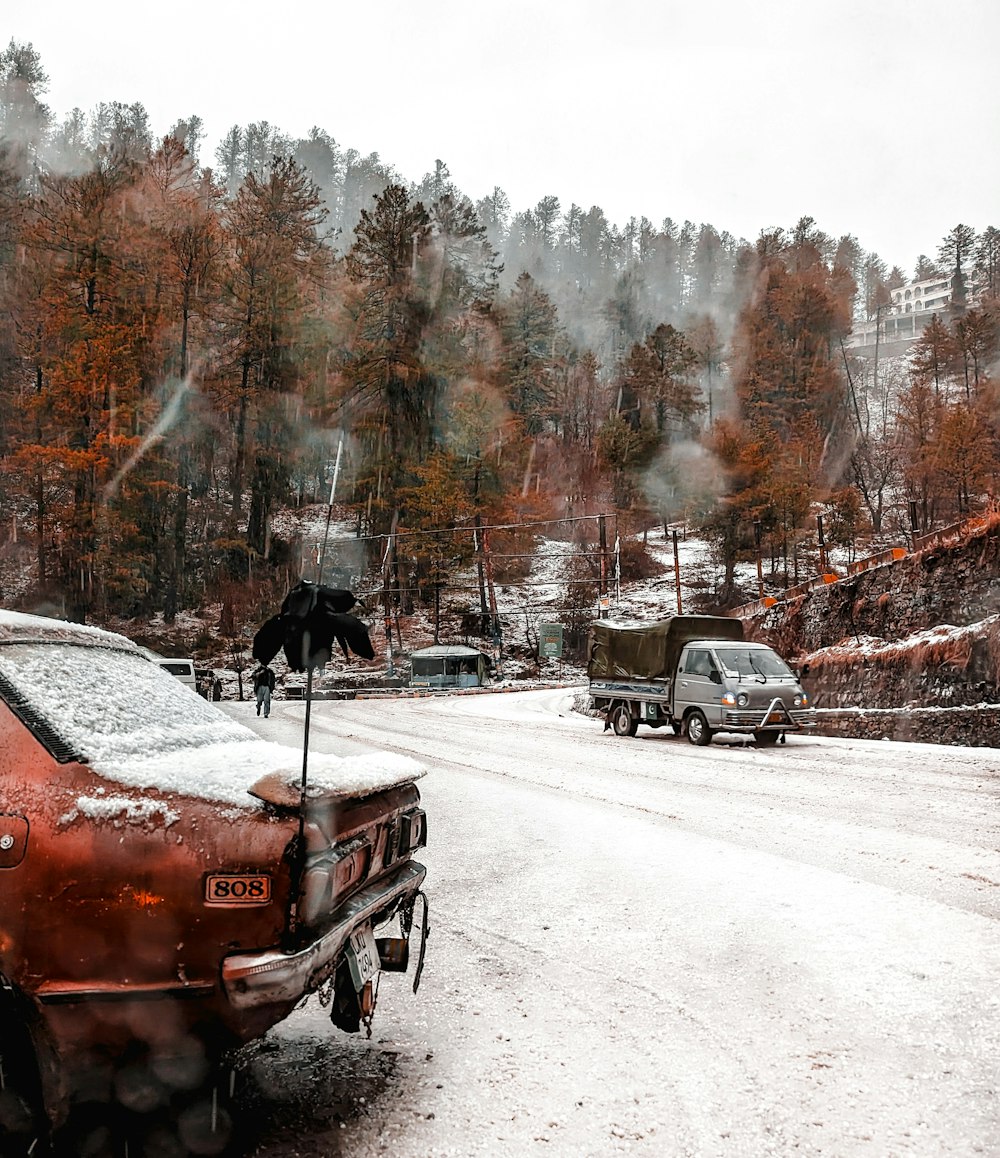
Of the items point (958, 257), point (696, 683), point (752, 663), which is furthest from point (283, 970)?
point (958, 257)

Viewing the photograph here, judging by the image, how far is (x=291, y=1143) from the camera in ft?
10.9

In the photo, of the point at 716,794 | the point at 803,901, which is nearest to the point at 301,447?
the point at 716,794

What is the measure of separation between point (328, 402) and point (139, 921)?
59308 mm

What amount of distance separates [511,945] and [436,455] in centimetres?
5667

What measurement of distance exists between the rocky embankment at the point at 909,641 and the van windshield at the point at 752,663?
2191mm

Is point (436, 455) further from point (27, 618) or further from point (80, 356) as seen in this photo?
point (27, 618)

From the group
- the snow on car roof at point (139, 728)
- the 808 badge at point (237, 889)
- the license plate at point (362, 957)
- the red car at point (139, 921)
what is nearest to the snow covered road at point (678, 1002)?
the license plate at point (362, 957)

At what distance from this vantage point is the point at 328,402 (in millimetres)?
60312

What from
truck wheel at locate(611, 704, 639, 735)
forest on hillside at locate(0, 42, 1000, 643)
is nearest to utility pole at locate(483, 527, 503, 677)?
forest on hillside at locate(0, 42, 1000, 643)

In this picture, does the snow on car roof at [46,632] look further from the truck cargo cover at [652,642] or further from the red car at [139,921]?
the truck cargo cover at [652,642]

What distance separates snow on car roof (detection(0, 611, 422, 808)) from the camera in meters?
3.31

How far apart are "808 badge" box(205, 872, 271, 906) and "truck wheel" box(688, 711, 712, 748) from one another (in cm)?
1709

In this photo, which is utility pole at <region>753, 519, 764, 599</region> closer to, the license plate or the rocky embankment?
the rocky embankment

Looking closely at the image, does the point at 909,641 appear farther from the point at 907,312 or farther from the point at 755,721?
the point at 907,312
